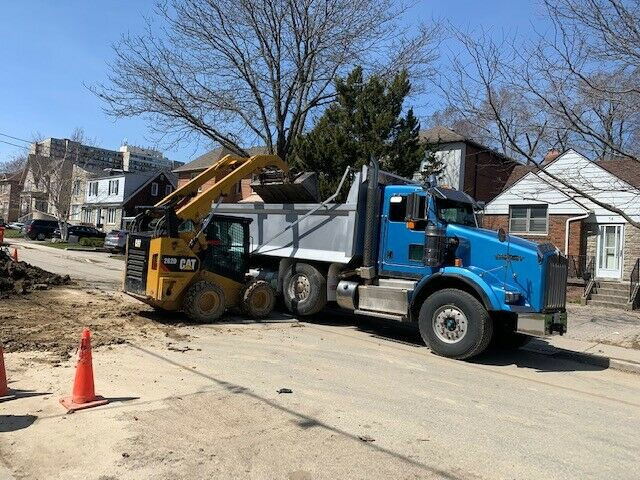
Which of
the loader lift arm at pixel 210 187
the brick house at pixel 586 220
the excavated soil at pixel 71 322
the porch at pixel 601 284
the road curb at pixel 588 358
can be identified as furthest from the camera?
the brick house at pixel 586 220

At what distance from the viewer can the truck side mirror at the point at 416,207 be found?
9.70m

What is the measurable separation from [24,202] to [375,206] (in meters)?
87.6

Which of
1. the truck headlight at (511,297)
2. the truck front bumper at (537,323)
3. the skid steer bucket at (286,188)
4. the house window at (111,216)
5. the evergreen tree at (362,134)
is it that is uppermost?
the evergreen tree at (362,134)

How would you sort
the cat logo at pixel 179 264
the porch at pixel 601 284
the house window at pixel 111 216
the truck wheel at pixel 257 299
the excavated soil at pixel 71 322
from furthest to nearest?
the house window at pixel 111 216
the porch at pixel 601 284
the truck wheel at pixel 257 299
the cat logo at pixel 179 264
the excavated soil at pixel 71 322

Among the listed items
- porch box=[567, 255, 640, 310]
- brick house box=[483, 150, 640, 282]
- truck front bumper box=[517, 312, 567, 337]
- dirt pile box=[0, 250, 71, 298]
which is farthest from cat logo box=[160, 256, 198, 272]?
porch box=[567, 255, 640, 310]

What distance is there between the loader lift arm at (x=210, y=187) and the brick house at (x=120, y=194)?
45.8 metres

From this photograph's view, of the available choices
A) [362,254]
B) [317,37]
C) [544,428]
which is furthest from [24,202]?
[544,428]

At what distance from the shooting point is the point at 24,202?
278ft

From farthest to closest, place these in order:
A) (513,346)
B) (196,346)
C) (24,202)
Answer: (24,202), (513,346), (196,346)

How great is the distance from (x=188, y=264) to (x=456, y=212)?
5030 mm

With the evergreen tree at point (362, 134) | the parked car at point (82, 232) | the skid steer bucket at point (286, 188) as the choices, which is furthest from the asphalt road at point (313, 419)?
the parked car at point (82, 232)

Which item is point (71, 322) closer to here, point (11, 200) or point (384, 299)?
point (384, 299)

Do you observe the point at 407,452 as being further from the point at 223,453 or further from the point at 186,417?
the point at 186,417

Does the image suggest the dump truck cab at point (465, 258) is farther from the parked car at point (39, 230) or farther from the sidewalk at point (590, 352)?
the parked car at point (39, 230)
